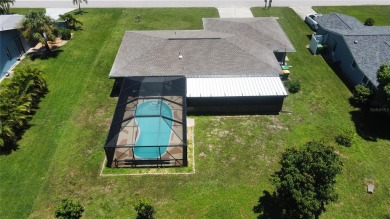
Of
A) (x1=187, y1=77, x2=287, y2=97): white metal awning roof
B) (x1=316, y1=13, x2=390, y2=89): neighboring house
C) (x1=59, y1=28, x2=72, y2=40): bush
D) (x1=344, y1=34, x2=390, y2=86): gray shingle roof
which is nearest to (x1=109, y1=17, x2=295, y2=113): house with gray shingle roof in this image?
(x1=187, y1=77, x2=287, y2=97): white metal awning roof

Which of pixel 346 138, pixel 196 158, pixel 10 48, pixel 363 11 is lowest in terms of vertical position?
pixel 196 158

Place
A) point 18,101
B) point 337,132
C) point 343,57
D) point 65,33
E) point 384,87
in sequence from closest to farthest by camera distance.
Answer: point 384,87 → point 18,101 → point 337,132 → point 343,57 → point 65,33

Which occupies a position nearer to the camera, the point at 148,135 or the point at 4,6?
the point at 148,135

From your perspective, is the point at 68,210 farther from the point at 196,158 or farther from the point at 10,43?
the point at 10,43

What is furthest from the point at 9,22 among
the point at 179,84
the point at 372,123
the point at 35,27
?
the point at 372,123

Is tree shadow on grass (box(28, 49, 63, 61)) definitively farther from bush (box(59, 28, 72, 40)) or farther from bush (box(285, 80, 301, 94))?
bush (box(285, 80, 301, 94))

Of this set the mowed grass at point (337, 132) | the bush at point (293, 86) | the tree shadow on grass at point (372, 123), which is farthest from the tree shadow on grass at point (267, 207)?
the bush at point (293, 86)

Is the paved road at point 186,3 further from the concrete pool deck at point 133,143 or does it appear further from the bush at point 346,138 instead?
the concrete pool deck at point 133,143

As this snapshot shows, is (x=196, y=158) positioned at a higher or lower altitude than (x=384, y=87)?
lower
